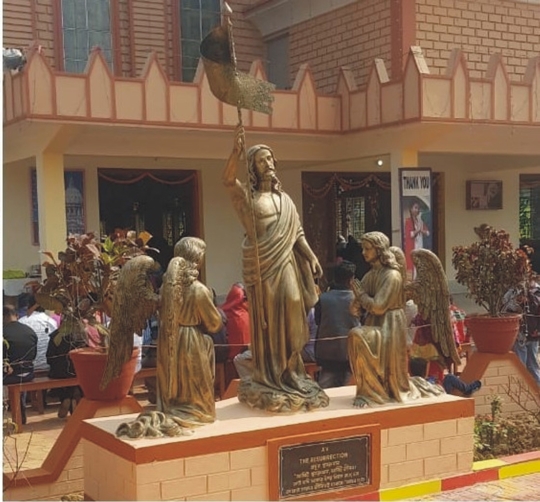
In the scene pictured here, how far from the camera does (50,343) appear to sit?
26.1 ft

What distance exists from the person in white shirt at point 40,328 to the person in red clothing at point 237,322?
1.92 meters

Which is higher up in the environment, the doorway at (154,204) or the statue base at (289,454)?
the doorway at (154,204)

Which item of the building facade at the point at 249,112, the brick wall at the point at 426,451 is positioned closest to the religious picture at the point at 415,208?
the building facade at the point at 249,112

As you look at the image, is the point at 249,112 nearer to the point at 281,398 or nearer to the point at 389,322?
the point at 389,322

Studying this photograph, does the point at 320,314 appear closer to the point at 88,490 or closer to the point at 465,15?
the point at 88,490

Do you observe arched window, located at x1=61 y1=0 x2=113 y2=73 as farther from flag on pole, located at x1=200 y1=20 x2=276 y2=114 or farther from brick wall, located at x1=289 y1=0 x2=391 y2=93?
flag on pole, located at x1=200 y1=20 x2=276 y2=114

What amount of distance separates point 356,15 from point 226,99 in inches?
357

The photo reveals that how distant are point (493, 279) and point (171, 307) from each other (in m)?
→ 4.37

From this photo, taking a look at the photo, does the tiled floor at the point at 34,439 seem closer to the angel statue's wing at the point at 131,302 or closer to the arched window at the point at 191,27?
the angel statue's wing at the point at 131,302

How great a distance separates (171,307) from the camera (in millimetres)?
5242

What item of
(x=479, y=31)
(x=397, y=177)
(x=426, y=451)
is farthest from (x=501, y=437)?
(x=479, y=31)

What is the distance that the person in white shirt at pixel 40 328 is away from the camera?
8.28 m

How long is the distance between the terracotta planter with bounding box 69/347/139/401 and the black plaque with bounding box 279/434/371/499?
1.46 metres

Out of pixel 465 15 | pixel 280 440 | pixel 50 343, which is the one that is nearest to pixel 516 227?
pixel 465 15
